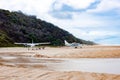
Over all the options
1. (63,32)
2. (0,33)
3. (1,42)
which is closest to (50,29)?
(63,32)

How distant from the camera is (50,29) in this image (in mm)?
185250

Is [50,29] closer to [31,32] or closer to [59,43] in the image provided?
[31,32]

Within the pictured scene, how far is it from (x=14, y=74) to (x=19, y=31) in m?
145

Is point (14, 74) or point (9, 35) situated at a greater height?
point (9, 35)

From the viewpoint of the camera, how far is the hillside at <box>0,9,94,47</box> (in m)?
152

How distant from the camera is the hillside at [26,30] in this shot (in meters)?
152

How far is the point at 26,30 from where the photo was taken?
16438 cm

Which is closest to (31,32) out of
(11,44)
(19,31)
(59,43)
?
(19,31)

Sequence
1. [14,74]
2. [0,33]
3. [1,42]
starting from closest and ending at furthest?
[14,74]
[1,42]
[0,33]

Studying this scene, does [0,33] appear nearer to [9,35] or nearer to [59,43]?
[9,35]

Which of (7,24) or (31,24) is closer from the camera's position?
(7,24)

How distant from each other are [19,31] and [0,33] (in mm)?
17841

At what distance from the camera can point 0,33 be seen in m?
143

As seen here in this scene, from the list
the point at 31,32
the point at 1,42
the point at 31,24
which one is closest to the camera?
the point at 1,42
